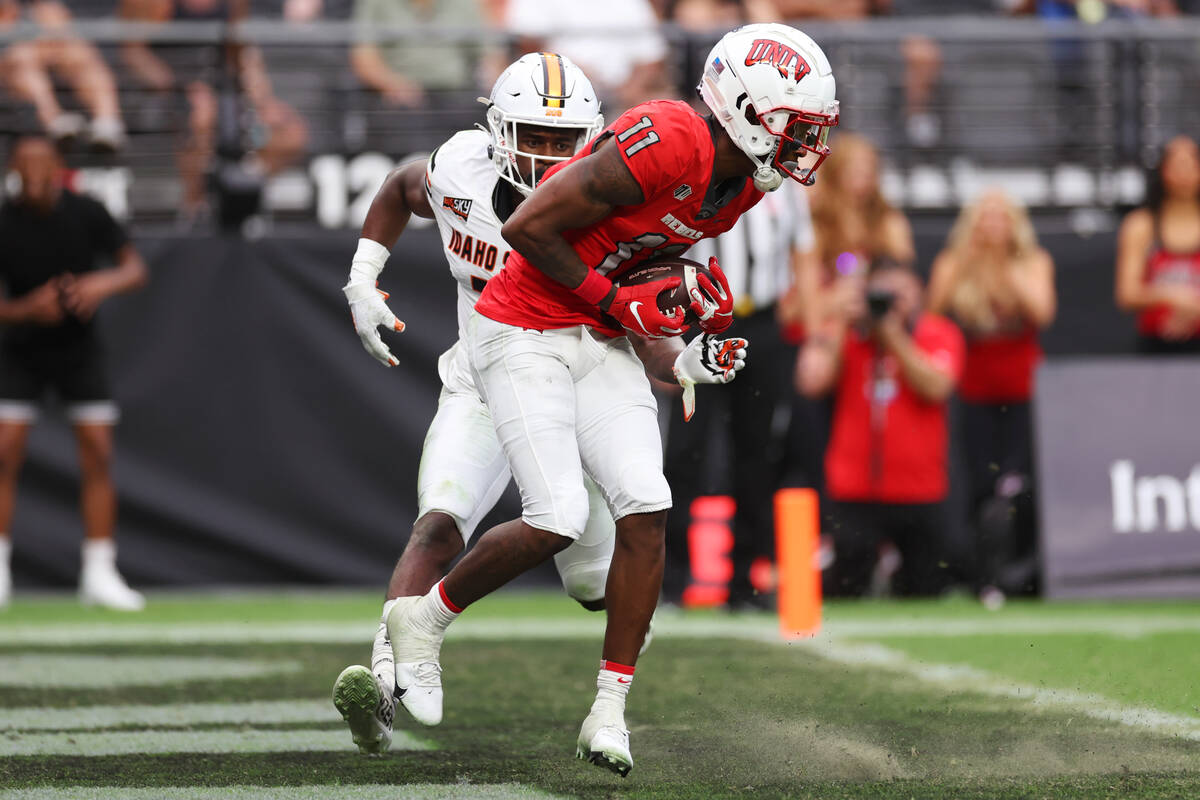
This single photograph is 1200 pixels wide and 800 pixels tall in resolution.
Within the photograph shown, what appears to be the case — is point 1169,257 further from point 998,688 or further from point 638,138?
point 638,138

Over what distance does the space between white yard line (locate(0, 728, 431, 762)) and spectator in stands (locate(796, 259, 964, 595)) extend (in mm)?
4134

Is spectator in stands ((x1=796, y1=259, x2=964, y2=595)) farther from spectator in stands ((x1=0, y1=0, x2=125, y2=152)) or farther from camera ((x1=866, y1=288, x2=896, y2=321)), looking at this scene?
spectator in stands ((x1=0, y1=0, x2=125, y2=152))

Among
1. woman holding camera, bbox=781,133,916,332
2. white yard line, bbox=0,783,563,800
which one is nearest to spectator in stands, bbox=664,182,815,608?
woman holding camera, bbox=781,133,916,332

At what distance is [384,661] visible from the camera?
4832 mm

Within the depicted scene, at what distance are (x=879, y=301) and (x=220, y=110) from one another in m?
3.66

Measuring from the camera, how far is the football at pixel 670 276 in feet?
14.5

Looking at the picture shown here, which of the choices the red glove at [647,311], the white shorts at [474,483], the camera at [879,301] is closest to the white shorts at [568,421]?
the red glove at [647,311]

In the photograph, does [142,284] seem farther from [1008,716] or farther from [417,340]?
[1008,716]

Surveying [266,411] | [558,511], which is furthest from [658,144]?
[266,411]

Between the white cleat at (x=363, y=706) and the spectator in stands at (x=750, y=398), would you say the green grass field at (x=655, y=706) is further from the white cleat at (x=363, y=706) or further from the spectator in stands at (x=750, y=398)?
the spectator in stands at (x=750, y=398)

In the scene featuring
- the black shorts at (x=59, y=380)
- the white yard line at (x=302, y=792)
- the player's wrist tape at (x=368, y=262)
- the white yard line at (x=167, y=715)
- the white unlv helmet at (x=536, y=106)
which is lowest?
the white yard line at (x=167, y=715)

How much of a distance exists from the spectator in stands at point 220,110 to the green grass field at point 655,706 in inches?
96.9

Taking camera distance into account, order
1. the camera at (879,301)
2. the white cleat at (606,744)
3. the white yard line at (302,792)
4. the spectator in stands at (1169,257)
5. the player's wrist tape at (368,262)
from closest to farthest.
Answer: the white yard line at (302,792) → the white cleat at (606,744) → the player's wrist tape at (368,262) → the camera at (879,301) → the spectator in stands at (1169,257)

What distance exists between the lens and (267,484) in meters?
9.28
